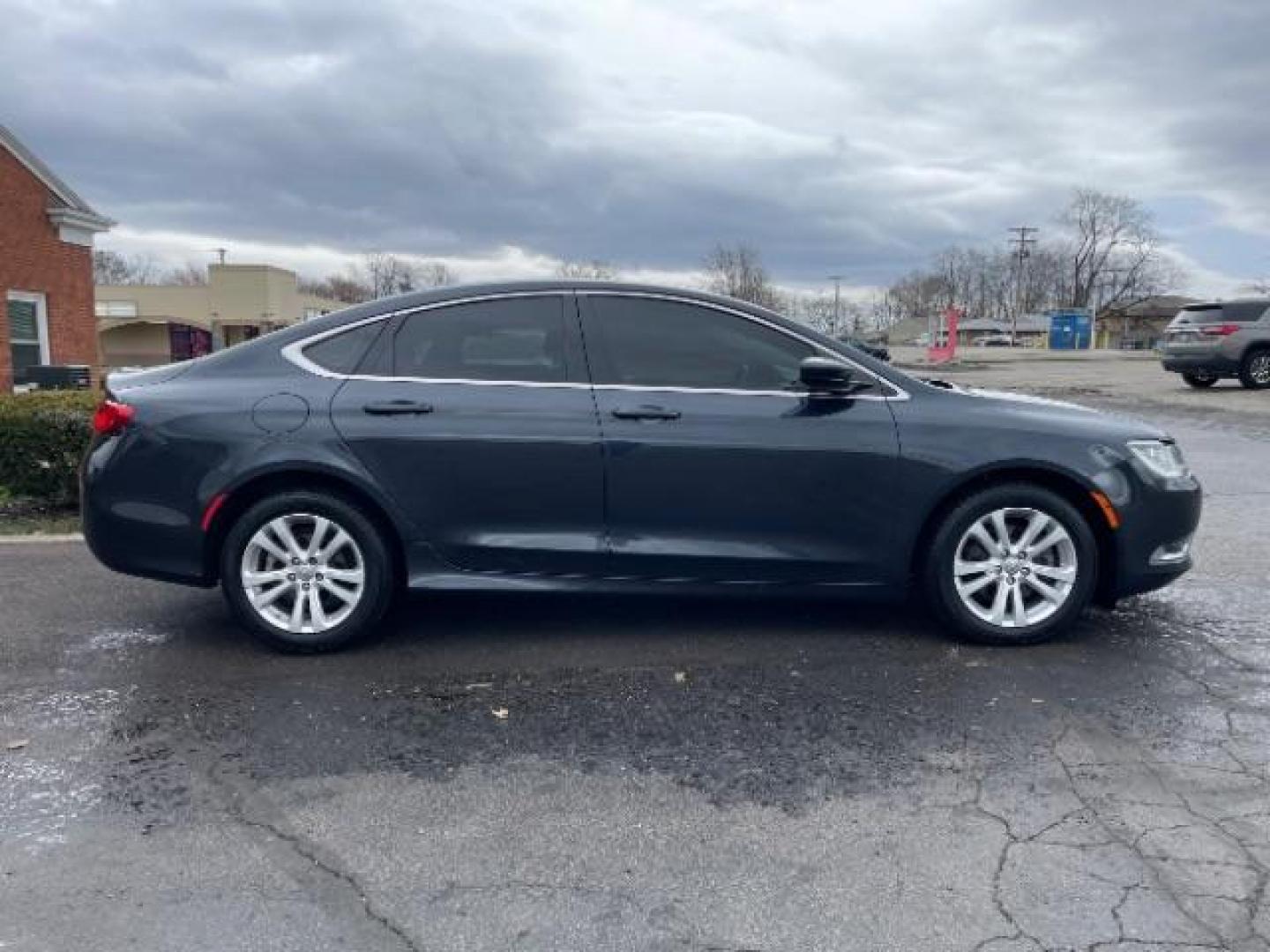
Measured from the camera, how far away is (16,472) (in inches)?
274

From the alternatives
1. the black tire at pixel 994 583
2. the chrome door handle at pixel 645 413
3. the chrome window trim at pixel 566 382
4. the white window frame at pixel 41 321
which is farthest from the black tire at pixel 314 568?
the white window frame at pixel 41 321

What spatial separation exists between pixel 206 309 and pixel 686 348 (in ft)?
171

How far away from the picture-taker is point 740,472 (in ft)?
13.9

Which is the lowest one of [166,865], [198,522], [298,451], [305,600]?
[166,865]

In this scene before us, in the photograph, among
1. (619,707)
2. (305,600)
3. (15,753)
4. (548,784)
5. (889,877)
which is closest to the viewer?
(889,877)

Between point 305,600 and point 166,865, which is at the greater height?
point 305,600

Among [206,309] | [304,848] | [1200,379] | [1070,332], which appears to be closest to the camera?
[304,848]

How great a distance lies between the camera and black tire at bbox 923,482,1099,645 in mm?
4328

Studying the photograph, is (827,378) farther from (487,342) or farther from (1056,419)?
(487,342)

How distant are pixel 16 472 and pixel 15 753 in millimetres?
4379

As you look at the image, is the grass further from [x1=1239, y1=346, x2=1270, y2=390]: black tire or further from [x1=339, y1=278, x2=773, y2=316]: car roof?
[x1=1239, y1=346, x2=1270, y2=390]: black tire

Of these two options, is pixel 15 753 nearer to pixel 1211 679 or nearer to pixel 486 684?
pixel 486 684

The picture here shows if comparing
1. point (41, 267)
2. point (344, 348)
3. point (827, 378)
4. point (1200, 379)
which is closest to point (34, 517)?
point (344, 348)

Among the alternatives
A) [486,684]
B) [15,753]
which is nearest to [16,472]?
[15,753]
